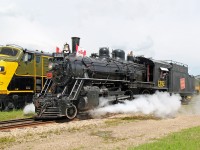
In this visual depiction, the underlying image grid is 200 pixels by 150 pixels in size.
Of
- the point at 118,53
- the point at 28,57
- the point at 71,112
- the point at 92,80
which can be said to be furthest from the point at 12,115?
the point at 118,53

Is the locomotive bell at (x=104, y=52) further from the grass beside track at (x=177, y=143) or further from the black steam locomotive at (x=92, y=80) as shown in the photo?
the grass beside track at (x=177, y=143)

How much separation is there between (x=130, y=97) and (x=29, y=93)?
6255 millimetres

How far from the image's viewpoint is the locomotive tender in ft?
62.3

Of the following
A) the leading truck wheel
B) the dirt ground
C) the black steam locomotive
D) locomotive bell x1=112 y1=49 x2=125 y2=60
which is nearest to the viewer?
the dirt ground

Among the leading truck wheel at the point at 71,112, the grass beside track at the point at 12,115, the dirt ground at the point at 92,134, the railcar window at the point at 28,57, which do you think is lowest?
the dirt ground at the point at 92,134

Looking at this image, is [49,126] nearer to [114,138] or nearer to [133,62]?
[114,138]

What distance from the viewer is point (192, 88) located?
1171 inches

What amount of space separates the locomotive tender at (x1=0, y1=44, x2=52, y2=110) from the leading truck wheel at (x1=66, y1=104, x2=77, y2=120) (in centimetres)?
540

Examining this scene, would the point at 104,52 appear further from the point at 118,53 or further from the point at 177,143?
the point at 177,143

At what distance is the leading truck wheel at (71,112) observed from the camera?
15.1 meters

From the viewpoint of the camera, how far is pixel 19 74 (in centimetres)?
1975

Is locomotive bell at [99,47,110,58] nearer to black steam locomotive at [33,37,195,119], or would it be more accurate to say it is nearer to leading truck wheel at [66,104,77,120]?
black steam locomotive at [33,37,195,119]

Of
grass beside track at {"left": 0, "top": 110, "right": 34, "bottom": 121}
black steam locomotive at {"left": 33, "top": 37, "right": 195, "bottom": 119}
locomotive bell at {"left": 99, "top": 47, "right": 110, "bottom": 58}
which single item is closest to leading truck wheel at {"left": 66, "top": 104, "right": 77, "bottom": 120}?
black steam locomotive at {"left": 33, "top": 37, "right": 195, "bottom": 119}

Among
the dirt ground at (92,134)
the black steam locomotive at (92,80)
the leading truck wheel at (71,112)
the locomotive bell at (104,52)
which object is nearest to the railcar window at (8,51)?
the black steam locomotive at (92,80)
